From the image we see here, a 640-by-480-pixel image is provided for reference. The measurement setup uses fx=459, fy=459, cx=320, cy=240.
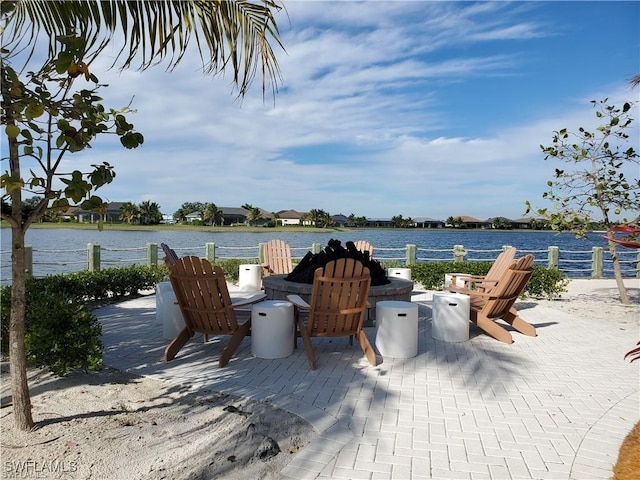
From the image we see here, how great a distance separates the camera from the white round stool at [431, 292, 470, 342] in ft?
19.1

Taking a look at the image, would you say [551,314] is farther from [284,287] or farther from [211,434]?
[211,434]

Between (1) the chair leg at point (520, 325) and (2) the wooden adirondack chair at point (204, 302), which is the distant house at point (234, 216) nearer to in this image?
(1) the chair leg at point (520, 325)

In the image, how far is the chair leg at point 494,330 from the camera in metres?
5.84

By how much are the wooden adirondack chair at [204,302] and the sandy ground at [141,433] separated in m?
0.82

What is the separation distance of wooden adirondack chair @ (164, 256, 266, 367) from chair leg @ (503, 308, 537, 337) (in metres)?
3.76

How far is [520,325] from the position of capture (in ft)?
20.9

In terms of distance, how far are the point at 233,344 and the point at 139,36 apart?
118 inches

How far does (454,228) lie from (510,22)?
6066 centimetres

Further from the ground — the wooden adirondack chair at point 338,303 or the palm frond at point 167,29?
the palm frond at point 167,29

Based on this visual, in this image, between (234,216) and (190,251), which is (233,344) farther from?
(234,216)

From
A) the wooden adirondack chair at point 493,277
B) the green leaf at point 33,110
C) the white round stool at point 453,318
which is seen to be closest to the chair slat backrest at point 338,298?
the white round stool at point 453,318

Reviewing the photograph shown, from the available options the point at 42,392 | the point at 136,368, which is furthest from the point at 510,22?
the point at 42,392

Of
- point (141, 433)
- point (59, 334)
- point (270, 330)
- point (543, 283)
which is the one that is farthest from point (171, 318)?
point (543, 283)

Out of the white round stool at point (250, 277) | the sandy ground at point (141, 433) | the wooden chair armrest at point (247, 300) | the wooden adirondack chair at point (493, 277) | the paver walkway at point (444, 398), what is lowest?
the paver walkway at point (444, 398)
